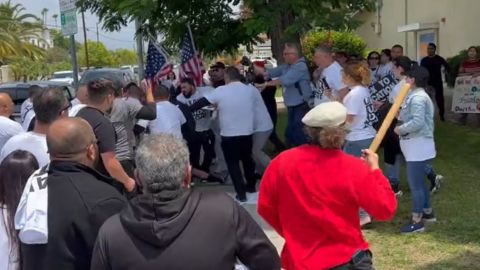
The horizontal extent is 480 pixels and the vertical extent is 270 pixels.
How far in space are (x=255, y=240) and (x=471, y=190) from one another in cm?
648

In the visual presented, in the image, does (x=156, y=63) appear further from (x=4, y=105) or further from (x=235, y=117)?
(x=4, y=105)

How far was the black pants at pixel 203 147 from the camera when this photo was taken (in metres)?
10.5

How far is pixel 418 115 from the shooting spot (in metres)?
6.61

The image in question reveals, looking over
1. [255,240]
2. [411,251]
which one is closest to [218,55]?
[411,251]

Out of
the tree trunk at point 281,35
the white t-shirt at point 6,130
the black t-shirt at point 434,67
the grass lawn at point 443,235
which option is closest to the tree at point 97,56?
the black t-shirt at point 434,67

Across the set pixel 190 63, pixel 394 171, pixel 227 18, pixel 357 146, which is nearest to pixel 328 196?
pixel 357 146

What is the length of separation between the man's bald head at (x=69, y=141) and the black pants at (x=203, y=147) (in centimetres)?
→ 699

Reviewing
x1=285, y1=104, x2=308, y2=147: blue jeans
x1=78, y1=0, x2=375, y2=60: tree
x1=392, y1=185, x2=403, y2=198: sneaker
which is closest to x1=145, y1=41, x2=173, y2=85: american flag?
x1=78, y1=0, x2=375, y2=60: tree

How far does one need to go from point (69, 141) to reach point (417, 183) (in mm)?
4474

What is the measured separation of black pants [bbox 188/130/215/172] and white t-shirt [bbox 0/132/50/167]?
18.0ft

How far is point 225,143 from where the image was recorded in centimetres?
887

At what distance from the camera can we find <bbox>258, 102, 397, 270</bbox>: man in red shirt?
3686mm

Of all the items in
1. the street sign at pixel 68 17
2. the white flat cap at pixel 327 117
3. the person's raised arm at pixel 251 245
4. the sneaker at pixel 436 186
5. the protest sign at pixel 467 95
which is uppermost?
the street sign at pixel 68 17

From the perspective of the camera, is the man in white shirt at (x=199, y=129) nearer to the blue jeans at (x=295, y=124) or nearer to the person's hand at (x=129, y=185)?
the blue jeans at (x=295, y=124)
